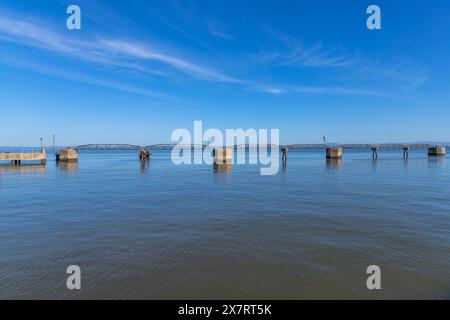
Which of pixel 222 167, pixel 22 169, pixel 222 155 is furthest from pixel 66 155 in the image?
pixel 222 167

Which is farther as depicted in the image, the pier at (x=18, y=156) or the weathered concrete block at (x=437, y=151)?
the weathered concrete block at (x=437, y=151)

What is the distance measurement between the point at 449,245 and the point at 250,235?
7553 mm

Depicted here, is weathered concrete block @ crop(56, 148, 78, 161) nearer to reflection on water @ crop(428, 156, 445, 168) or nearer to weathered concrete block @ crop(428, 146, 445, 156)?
reflection on water @ crop(428, 156, 445, 168)

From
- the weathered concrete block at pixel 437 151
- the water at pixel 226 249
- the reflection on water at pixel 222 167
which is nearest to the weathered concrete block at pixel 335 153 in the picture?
the reflection on water at pixel 222 167

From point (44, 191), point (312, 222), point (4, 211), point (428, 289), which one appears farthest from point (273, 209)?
point (44, 191)

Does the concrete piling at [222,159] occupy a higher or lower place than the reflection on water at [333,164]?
higher

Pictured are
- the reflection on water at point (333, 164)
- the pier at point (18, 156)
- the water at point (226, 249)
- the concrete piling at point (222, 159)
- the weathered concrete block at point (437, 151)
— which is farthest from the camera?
the weathered concrete block at point (437, 151)

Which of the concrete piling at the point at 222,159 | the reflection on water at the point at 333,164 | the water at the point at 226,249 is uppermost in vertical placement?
the concrete piling at the point at 222,159

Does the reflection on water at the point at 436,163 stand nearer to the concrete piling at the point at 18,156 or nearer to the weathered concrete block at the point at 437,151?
the weathered concrete block at the point at 437,151

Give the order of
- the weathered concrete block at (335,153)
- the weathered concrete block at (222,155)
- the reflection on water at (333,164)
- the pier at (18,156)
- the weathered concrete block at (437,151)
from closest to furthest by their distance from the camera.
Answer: the weathered concrete block at (222,155), the reflection on water at (333,164), the pier at (18,156), the weathered concrete block at (335,153), the weathered concrete block at (437,151)

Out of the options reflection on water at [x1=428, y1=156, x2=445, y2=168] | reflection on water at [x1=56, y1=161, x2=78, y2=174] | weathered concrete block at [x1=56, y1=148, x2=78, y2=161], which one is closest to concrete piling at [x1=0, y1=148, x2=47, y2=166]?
reflection on water at [x1=56, y1=161, x2=78, y2=174]

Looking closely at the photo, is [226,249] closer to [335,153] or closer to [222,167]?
[222,167]

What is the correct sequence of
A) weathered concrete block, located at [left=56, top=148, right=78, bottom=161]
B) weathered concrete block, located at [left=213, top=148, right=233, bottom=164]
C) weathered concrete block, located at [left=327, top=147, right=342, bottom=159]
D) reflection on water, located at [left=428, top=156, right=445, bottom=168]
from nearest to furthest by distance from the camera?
weathered concrete block, located at [left=213, top=148, right=233, bottom=164], reflection on water, located at [left=428, top=156, right=445, bottom=168], weathered concrete block, located at [left=56, top=148, right=78, bottom=161], weathered concrete block, located at [left=327, top=147, right=342, bottom=159]
